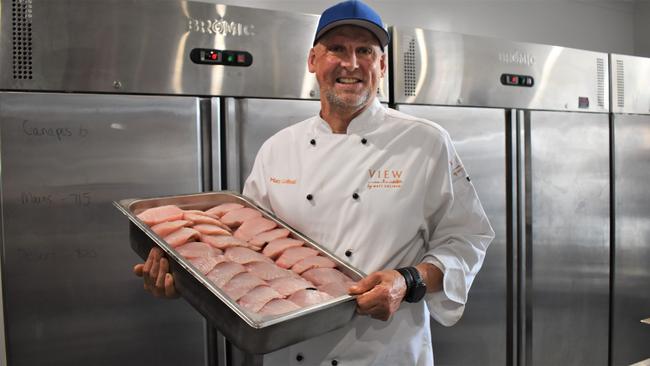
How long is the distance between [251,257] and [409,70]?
1689 mm

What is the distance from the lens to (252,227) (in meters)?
1.55

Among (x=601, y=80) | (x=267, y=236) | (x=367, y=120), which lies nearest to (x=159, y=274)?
(x=267, y=236)

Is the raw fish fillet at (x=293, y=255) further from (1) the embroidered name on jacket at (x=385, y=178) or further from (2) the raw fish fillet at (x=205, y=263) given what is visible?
(1) the embroidered name on jacket at (x=385, y=178)

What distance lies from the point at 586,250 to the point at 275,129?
7.48 ft

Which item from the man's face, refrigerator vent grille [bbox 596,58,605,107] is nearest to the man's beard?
the man's face

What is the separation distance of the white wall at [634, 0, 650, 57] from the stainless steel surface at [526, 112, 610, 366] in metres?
1.86

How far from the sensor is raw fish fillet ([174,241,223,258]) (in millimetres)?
1341

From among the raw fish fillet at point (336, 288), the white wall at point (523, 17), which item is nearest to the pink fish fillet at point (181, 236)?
the raw fish fillet at point (336, 288)

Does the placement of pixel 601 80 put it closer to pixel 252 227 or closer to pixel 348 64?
pixel 348 64

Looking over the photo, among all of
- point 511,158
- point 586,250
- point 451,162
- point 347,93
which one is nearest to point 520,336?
point 586,250

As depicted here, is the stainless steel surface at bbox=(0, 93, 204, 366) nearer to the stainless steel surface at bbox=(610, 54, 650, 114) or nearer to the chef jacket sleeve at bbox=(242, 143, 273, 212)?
the chef jacket sleeve at bbox=(242, 143, 273, 212)

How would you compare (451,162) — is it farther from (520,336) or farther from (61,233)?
(520,336)

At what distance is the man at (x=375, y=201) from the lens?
1.61 meters

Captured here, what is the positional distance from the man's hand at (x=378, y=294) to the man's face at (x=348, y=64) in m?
0.62
